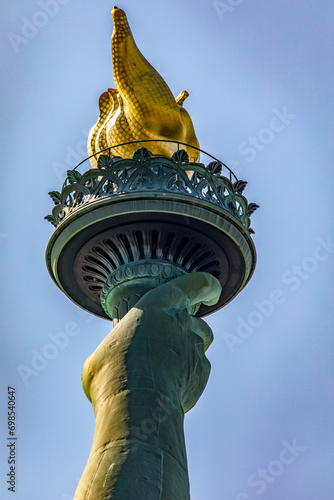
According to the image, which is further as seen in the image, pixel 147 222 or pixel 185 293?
pixel 147 222

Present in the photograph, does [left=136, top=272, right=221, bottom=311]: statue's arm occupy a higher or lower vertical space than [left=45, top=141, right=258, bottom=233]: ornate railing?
lower

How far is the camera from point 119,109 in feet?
92.8

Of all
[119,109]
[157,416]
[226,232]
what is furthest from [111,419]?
[119,109]

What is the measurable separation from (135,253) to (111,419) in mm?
5722

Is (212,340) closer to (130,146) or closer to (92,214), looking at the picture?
(92,214)

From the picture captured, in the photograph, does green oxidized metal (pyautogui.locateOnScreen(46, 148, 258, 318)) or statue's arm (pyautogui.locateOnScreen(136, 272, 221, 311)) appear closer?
statue's arm (pyautogui.locateOnScreen(136, 272, 221, 311))

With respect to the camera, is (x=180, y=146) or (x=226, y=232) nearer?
(x=226, y=232)

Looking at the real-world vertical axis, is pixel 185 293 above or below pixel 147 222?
below

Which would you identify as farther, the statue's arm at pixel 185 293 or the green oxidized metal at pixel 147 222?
the green oxidized metal at pixel 147 222

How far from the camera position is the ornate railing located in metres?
24.0

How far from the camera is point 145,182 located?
78.6 feet

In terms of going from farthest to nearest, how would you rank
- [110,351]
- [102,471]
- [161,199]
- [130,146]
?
1. [130,146]
2. [161,199]
3. [110,351]
4. [102,471]

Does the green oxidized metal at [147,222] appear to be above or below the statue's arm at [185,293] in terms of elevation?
above

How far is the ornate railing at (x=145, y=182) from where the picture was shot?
78.6 ft
